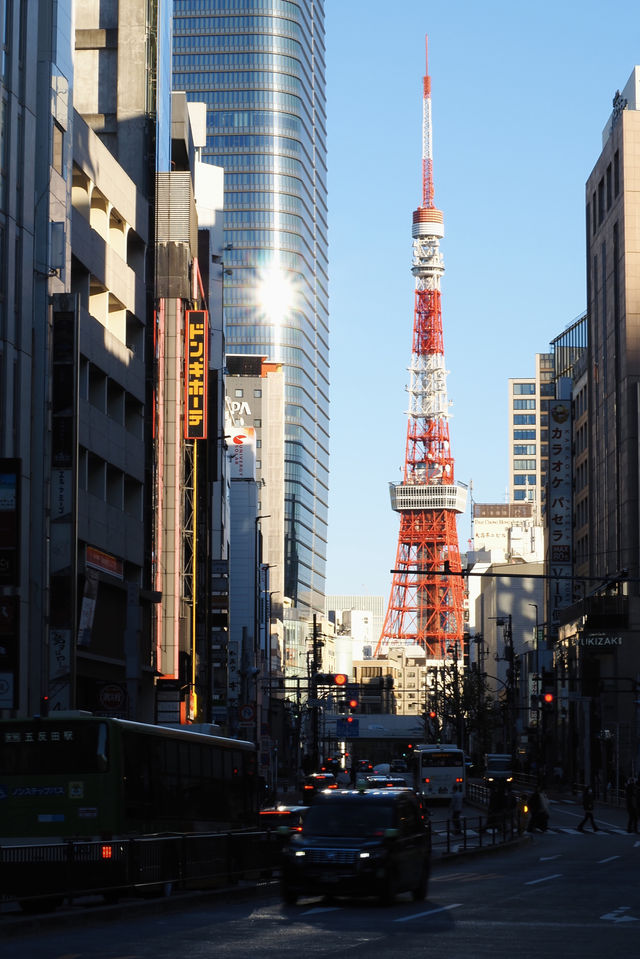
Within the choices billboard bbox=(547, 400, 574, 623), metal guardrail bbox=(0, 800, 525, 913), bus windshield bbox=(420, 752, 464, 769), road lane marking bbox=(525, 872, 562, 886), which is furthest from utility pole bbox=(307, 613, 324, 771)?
metal guardrail bbox=(0, 800, 525, 913)

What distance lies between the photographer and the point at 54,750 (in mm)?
24172

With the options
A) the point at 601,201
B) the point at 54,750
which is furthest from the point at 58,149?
the point at 601,201

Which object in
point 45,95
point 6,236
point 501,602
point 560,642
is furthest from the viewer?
point 501,602

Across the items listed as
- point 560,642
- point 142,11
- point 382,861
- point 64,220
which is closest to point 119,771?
point 382,861

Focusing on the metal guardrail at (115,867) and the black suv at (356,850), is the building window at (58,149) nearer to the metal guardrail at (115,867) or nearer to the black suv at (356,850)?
the metal guardrail at (115,867)

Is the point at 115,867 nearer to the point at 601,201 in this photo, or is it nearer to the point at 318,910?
the point at 318,910

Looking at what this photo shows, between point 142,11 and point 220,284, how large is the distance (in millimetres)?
43154

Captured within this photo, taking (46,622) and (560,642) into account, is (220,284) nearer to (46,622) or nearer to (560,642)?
(560,642)

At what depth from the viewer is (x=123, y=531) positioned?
59.8 meters

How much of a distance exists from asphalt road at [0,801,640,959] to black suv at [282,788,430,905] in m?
0.34

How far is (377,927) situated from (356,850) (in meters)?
3.31

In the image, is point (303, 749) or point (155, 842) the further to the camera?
point (303, 749)

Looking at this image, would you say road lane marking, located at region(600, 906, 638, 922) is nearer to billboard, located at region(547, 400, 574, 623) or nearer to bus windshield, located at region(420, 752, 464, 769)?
bus windshield, located at region(420, 752, 464, 769)

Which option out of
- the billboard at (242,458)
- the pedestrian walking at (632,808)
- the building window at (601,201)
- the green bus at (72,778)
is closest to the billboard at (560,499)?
the building window at (601,201)
